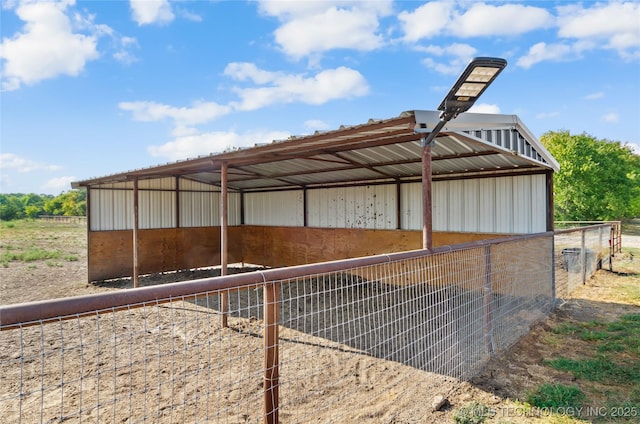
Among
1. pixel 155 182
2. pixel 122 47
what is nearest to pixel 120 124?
pixel 122 47

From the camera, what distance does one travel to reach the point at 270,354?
6.00 feet

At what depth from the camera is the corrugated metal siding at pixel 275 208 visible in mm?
10656

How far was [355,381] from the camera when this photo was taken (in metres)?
3.56

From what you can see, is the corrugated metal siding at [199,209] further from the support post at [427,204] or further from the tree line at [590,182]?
the tree line at [590,182]

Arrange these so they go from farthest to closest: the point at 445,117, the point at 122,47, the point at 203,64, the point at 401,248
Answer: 1. the point at 203,64
2. the point at 122,47
3. the point at 401,248
4. the point at 445,117

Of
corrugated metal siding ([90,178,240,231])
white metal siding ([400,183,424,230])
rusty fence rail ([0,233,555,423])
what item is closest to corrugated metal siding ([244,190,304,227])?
corrugated metal siding ([90,178,240,231])

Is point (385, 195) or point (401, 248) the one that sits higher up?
point (385, 195)

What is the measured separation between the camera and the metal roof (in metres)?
3.85

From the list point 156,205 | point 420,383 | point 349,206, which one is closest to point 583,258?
point 349,206

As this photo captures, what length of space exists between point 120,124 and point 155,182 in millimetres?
13101

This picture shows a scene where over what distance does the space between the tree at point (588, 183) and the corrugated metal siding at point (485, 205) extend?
18176 mm

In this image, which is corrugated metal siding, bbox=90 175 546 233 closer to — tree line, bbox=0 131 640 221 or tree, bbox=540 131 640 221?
tree line, bbox=0 131 640 221

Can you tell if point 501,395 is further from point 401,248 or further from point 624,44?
point 624,44

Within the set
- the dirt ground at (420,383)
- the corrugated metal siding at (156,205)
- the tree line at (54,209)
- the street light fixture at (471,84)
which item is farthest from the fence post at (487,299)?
the tree line at (54,209)
